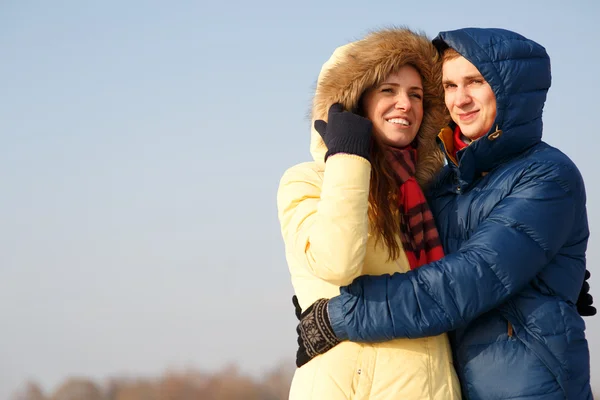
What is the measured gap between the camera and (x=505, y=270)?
2736 mm

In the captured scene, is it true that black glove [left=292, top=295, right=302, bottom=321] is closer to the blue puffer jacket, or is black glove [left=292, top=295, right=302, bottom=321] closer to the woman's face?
the blue puffer jacket

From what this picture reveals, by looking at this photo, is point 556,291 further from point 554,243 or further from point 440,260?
point 440,260

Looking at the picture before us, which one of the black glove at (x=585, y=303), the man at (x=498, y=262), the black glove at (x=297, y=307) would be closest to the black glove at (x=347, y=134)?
the man at (x=498, y=262)

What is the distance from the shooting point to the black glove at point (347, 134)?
284 cm

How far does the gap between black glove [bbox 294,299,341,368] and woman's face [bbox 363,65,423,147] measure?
2.61 ft

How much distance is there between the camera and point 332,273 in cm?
272

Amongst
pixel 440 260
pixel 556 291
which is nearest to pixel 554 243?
pixel 556 291

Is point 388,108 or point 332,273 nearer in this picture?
point 332,273

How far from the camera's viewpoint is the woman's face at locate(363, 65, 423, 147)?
321cm

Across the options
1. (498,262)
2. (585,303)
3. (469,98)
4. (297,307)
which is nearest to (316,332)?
(297,307)

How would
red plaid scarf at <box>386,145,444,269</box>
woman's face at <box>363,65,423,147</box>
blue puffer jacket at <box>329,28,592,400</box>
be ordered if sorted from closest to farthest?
blue puffer jacket at <box>329,28,592,400</box>
red plaid scarf at <box>386,145,444,269</box>
woman's face at <box>363,65,423,147</box>

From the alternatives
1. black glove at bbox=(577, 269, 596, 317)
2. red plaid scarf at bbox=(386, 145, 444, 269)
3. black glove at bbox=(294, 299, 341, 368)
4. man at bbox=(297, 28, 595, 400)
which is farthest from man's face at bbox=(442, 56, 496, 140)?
black glove at bbox=(294, 299, 341, 368)

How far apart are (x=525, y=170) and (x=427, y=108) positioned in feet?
2.05

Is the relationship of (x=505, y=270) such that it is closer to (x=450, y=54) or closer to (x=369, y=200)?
(x=369, y=200)
